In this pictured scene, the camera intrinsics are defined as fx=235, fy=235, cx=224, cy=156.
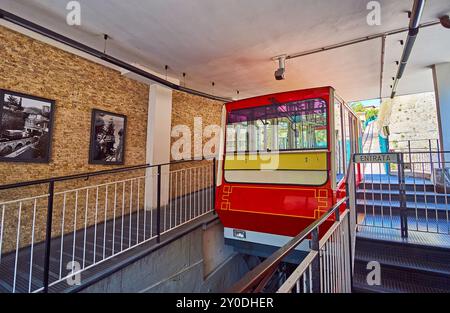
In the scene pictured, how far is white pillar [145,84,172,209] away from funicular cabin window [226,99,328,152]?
2.27m

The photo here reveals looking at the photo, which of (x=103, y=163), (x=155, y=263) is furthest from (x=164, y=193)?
(x=155, y=263)

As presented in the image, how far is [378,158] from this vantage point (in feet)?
10.0

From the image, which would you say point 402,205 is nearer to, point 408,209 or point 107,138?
point 408,209

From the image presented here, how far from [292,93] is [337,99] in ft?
2.18

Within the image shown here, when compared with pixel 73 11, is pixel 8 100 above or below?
below

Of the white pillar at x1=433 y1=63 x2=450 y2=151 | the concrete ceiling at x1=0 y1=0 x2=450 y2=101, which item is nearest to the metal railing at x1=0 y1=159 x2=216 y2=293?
the concrete ceiling at x1=0 y1=0 x2=450 y2=101

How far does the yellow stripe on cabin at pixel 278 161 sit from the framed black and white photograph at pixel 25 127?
3044mm

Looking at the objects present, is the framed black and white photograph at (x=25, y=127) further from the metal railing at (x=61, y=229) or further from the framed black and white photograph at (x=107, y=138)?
the framed black and white photograph at (x=107, y=138)

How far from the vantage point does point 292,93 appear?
11.2 ft

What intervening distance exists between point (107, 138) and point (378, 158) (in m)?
4.81

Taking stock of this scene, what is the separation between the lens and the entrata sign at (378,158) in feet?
9.75

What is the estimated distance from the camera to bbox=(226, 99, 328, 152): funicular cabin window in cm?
324
